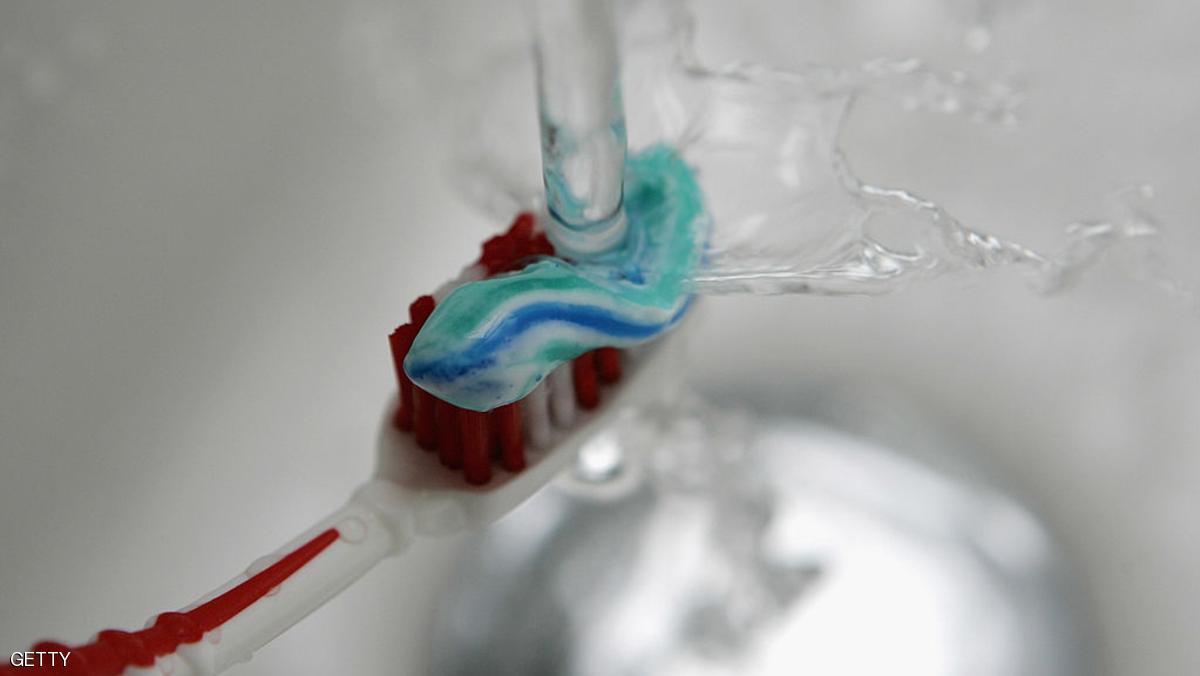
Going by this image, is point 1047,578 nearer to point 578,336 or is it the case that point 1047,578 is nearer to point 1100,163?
point 1100,163

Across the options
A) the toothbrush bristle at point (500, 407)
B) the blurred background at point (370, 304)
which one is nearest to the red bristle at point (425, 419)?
the toothbrush bristle at point (500, 407)

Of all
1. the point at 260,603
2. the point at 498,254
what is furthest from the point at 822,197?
the point at 260,603

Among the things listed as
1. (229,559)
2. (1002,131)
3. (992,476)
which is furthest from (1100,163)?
(229,559)

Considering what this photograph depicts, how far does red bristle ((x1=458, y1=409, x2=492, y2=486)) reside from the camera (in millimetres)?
396

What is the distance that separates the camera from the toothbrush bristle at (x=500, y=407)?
400 mm

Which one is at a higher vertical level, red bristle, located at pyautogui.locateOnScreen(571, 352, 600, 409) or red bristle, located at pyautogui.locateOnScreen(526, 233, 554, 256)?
red bristle, located at pyautogui.locateOnScreen(526, 233, 554, 256)

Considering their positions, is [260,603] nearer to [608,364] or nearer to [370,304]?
[608,364]

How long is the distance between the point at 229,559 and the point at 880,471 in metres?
0.30

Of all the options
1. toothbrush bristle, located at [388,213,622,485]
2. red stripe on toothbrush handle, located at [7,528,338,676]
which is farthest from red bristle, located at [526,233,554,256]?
red stripe on toothbrush handle, located at [7,528,338,676]

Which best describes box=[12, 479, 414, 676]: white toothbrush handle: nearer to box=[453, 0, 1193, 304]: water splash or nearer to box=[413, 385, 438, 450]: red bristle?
box=[413, 385, 438, 450]: red bristle

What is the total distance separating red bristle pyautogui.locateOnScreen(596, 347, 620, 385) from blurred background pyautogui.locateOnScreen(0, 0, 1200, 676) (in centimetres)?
16

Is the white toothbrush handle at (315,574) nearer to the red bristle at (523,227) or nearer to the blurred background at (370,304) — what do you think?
the red bristle at (523,227)

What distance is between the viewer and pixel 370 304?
66 centimetres

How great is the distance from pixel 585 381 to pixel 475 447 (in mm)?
49
